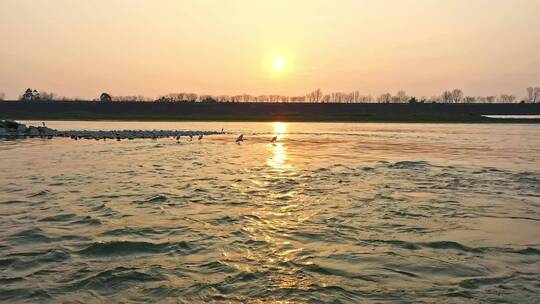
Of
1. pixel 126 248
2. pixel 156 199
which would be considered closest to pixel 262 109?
pixel 156 199

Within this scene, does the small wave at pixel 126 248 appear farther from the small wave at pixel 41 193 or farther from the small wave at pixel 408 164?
the small wave at pixel 408 164

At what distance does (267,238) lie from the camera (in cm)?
1011

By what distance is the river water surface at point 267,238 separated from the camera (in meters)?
7.08

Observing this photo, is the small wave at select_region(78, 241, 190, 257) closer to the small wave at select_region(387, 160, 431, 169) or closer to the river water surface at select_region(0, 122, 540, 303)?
the river water surface at select_region(0, 122, 540, 303)

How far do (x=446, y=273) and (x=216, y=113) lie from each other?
159028mm

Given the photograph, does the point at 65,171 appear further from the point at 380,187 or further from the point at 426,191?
the point at 426,191

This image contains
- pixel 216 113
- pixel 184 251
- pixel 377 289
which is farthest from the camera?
pixel 216 113

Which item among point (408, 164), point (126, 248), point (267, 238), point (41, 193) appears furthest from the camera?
point (408, 164)

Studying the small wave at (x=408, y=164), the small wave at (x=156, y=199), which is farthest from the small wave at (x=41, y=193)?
the small wave at (x=408, y=164)

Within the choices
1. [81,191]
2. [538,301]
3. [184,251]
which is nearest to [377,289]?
[538,301]

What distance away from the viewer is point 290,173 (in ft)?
71.2

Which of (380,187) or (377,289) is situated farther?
(380,187)

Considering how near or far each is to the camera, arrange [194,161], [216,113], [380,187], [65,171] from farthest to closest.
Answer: [216,113]
[194,161]
[65,171]
[380,187]

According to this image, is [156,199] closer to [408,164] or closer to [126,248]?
[126,248]
